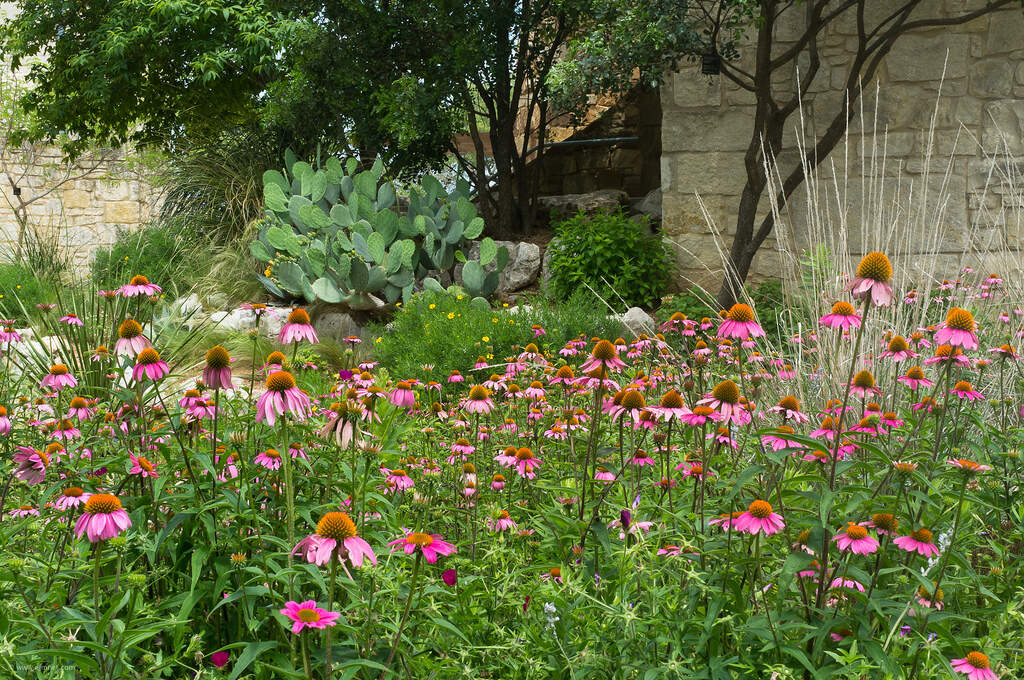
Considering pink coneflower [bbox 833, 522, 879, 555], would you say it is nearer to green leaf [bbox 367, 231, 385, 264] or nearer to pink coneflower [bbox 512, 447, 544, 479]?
pink coneflower [bbox 512, 447, 544, 479]

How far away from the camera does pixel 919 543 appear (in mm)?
1403

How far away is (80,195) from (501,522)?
36.0 ft

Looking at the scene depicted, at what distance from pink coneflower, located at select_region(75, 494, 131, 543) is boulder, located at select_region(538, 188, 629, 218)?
635 cm

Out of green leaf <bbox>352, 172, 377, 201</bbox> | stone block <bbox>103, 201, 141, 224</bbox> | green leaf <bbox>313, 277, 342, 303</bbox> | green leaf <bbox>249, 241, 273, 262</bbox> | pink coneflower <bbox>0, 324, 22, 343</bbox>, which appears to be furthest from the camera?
stone block <bbox>103, 201, 141, 224</bbox>

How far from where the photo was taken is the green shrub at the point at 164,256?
6762mm

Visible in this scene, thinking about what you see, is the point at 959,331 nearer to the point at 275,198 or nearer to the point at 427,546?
the point at 427,546

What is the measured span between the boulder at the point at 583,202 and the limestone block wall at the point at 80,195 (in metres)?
5.81

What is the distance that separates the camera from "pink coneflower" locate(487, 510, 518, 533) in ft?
5.79

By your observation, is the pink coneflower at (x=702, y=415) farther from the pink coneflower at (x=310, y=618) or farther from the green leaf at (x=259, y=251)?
the green leaf at (x=259, y=251)

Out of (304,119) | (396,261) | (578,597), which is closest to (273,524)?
(578,597)

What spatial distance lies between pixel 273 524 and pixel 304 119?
252 inches

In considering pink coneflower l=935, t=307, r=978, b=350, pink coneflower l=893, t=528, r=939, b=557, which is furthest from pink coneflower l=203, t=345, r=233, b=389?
pink coneflower l=935, t=307, r=978, b=350

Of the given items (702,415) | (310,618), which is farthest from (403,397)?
(310,618)

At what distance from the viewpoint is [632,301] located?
6.21 metres
